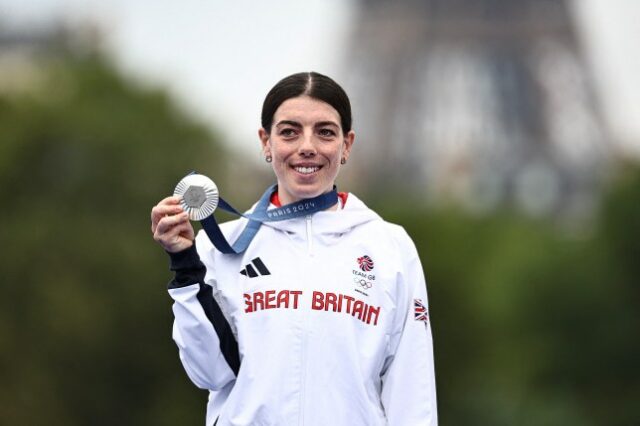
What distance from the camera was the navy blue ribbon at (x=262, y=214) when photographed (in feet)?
20.5

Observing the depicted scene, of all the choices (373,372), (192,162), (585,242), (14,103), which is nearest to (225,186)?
(192,162)

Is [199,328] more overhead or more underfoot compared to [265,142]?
more underfoot

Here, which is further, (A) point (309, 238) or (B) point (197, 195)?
(A) point (309, 238)

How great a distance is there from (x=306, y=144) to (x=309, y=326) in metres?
0.73

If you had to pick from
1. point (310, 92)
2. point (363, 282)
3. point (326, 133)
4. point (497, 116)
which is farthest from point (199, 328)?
point (497, 116)

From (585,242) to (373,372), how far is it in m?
45.0

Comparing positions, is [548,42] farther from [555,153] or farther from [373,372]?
[373,372]

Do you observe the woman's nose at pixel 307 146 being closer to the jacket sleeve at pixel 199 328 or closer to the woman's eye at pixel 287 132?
the woman's eye at pixel 287 132

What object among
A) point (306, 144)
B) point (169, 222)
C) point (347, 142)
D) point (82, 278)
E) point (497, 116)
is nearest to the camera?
point (169, 222)

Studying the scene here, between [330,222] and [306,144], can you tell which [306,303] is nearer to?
[330,222]

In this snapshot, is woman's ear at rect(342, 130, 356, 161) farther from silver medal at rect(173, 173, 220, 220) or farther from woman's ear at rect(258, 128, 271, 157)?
silver medal at rect(173, 173, 220, 220)

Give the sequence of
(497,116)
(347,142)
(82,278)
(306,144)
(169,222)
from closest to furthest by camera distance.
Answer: (169,222) < (306,144) < (347,142) < (82,278) < (497,116)

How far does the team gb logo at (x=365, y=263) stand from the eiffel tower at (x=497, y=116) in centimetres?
9895

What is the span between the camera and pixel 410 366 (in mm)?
6227
